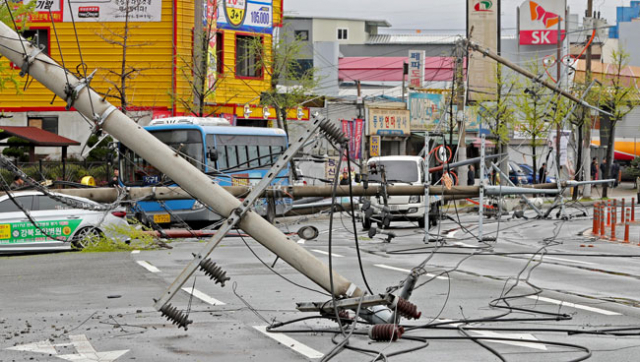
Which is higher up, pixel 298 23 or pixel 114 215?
pixel 298 23

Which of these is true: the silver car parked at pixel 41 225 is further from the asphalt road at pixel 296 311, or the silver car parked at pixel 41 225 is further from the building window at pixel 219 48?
the building window at pixel 219 48

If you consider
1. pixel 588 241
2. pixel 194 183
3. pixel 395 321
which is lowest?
pixel 588 241

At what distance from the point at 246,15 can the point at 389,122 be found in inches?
707

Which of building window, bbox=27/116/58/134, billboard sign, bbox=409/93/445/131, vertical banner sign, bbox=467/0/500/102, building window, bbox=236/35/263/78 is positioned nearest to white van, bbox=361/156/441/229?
building window, bbox=236/35/263/78

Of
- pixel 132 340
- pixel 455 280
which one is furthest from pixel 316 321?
pixel 455 280

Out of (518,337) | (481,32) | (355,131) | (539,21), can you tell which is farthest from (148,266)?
(539,21)

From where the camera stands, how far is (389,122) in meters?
59.8

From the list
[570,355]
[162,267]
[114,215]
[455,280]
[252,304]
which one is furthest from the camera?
[114,215]

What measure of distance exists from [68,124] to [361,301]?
3576 centimetres

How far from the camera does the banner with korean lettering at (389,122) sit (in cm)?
5862

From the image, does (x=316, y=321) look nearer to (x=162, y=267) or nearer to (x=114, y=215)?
(x=162, y=267)

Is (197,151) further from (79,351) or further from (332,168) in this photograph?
(79,351)

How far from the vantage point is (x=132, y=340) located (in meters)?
8.72

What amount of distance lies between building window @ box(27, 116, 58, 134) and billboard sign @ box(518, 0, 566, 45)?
3796cm
